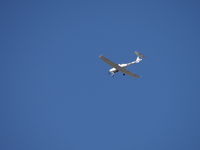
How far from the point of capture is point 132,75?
9044cm

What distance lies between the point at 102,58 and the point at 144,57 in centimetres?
724

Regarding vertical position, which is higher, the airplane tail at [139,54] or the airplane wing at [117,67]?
the airplane tail at [139,54]

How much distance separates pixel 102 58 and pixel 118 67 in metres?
4.11

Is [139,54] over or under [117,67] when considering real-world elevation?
over

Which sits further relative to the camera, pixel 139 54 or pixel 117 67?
pixel 117 67

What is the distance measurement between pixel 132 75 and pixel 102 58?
9522 mm

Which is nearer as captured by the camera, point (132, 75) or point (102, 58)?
point (102, 58)

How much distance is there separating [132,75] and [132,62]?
514 centimetres

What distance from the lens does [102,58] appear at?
82875 millimetres

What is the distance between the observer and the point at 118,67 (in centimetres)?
8575

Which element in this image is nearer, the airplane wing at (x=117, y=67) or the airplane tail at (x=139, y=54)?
the airplane wing at (x=117, y=67)

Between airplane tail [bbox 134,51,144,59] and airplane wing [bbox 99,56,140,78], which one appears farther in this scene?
airplane tail [bbox 134,51,144,59]

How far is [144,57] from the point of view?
85.4 metres

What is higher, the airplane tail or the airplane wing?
the airplane tail
